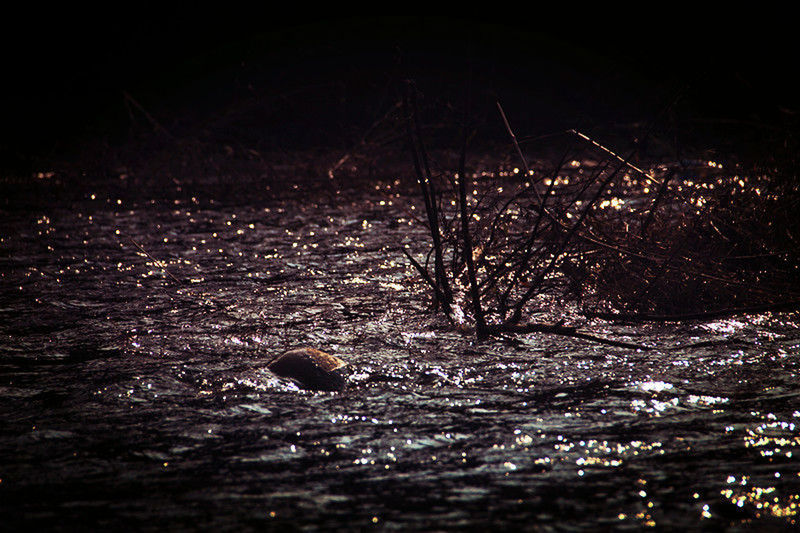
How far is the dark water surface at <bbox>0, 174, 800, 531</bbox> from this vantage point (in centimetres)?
252

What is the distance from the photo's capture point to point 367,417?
3.18 m

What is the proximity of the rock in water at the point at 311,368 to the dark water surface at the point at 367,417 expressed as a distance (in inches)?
2.9

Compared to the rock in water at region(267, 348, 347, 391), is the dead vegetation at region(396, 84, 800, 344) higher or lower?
higher

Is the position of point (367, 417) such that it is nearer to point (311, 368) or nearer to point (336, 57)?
point (311, 368)

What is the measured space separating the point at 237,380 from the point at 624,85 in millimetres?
9418

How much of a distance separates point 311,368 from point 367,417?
0.43 meters

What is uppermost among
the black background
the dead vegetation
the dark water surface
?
the black background

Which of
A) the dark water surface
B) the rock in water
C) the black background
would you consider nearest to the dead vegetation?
the dark water surface

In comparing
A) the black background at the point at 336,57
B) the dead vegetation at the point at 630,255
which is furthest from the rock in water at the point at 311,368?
the black background at the point at 336,57

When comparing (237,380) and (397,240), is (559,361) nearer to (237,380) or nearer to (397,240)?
(237,380)

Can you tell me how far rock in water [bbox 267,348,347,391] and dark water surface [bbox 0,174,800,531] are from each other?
0.07m

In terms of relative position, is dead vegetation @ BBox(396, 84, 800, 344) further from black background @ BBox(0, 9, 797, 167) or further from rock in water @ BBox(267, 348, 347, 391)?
black background @ BBox(0, 9, 797, 167)

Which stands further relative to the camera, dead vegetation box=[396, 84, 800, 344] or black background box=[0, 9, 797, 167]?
black background box=[0, 9, 797, 167]

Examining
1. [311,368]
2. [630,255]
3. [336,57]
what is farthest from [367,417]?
[336,57]
